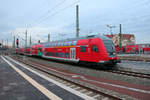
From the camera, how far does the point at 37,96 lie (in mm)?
5211

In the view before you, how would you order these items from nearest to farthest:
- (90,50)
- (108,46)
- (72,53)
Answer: (108,46) < (90,50) < (72,53)

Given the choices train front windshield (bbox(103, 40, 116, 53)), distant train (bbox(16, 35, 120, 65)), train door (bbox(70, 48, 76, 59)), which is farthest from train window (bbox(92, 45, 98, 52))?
train door (bbox(70, 48, 76, 59))

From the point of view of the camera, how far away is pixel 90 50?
1252 cm

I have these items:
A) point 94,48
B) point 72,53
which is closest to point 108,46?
point 94,48

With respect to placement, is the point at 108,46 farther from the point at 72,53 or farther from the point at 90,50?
the point at 72,53

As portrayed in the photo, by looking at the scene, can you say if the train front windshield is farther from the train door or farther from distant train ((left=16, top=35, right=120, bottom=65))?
the train door

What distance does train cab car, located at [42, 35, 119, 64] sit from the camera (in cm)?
1152

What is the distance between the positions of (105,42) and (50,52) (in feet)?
39.0

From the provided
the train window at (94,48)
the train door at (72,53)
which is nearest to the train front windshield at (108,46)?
the train window at (94,48)

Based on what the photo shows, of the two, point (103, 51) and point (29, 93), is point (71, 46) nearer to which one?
point (103, 51)

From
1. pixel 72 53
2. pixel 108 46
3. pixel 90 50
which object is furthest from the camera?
pixel 72 53

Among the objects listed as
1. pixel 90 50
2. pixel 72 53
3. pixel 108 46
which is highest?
pixel 108 46

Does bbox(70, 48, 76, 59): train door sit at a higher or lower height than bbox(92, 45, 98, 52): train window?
lower

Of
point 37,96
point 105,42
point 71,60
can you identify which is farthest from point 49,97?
point 71,60
